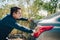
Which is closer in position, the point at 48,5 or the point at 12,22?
the point at 12,22

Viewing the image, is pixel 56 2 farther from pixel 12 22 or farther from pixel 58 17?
pixel 58 17

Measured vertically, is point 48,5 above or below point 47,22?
below

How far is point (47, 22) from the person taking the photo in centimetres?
323

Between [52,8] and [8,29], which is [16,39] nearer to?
[8,29]

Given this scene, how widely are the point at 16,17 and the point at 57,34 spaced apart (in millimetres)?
2664

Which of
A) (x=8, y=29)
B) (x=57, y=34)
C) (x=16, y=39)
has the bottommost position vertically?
(x=16, y=39)

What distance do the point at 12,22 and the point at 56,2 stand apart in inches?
365

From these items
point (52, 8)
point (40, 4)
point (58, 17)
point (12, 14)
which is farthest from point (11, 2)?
point (58, 17)

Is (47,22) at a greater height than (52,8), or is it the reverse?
(47,22)

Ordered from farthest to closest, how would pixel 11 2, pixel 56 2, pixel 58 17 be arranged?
1. pixel 56 2
2. pixel 11 2
3. pixel 58 17

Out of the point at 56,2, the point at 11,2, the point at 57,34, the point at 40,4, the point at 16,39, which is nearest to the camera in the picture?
the point at 57,34

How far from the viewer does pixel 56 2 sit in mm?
14453

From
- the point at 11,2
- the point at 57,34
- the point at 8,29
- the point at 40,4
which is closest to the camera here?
the point at 57,34

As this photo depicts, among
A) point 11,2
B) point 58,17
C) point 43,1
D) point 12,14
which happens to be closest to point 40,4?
point 43,1
